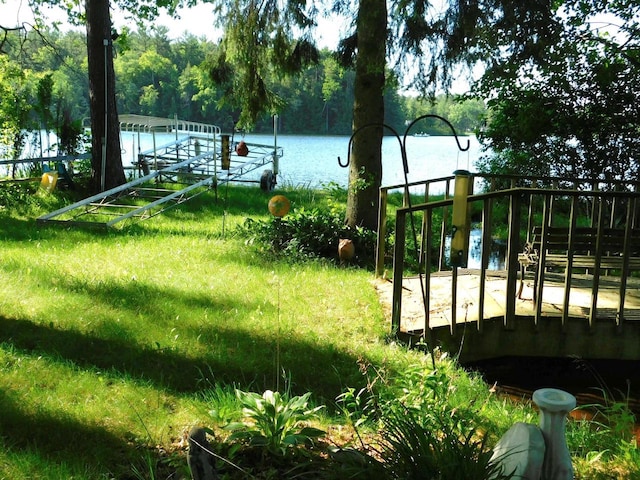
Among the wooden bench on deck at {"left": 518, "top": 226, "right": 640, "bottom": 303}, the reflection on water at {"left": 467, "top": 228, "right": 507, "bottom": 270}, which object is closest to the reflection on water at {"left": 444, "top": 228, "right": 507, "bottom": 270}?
the reflection on water at {"left": 467, "top": 228, "right": 507, "bottom": 270}

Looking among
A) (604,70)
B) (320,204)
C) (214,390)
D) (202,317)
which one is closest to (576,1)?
(604,70)

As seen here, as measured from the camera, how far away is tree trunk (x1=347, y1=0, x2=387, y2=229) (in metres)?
8.79

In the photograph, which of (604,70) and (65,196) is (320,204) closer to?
(65,196)

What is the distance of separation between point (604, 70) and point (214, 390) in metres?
9.07

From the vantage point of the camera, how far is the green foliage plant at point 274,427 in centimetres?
314

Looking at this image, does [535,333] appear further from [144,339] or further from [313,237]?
[313,237]

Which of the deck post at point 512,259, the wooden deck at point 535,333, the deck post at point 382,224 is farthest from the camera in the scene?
the deck post at point 382,224

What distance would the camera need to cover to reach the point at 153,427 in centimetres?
357

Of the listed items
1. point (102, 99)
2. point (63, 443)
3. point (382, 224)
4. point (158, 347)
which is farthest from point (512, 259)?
point (102, 99)

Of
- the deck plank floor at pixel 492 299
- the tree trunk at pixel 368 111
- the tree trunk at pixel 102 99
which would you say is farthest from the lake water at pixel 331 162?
the deck plank floor at pixel 492 299

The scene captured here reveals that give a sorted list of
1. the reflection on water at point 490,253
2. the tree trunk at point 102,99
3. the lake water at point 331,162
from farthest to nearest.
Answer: the lake water at point 331,162 < the tree trunk at point 102,99 < the reflection on water at point 490,253

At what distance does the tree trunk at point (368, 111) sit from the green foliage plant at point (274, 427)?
6.11m

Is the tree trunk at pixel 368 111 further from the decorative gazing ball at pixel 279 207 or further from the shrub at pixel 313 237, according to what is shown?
the decorative gazing ball at pixel 279 207

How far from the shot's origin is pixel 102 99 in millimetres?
13875
